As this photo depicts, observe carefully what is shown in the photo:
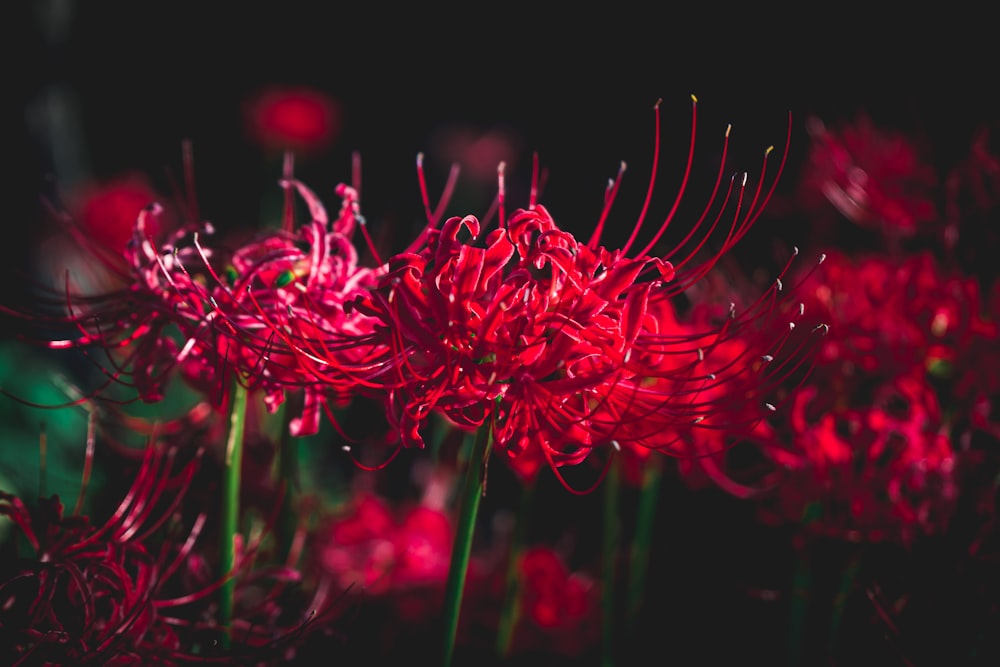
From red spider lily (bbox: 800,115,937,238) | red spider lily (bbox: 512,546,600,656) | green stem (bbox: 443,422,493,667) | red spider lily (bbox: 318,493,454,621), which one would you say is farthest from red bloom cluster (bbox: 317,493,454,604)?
red spider lily (bbox: 800,115,937,238)

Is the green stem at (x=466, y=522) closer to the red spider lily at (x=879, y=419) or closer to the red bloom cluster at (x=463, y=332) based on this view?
the red bloom cluster at (x=463, y=332)

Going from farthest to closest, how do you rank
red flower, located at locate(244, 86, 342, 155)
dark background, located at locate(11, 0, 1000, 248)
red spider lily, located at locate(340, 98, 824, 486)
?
red flower, located at locate(244, 86, 342, 155) < dark background, located at locate(11, 0, 1000, 248) < red spider lily, located at locate(340, 98, 824, 486)

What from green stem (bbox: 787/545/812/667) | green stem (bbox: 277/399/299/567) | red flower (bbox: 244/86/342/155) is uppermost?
red flower (bbox: 244/86/342/155)

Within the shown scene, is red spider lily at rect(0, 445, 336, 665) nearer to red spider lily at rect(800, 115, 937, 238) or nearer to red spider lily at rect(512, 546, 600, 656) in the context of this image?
red spider lily at rect(512, 546, 600, 656)

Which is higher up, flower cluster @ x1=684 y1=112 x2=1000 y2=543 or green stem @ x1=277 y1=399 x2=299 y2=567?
flower cluster @ x1=684 y1=112 x2=1000 y2=543

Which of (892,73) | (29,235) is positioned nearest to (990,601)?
(892,73)

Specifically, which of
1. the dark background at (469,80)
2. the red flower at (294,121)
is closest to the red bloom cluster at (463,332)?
the dark background at (469,80)
